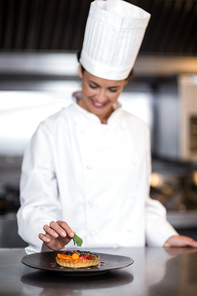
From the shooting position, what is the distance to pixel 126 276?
39.2 inches

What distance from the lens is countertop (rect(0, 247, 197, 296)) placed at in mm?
864

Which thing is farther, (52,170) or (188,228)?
(188,228)

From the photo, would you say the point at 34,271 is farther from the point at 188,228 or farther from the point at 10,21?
the point at 10,21

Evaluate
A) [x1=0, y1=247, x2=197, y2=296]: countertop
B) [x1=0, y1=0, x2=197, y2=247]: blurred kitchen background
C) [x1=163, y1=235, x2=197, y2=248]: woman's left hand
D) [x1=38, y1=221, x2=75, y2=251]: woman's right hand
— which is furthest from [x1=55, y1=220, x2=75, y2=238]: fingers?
[x1=0, y1=0, x2=197, y2=247]: blurred kitchen background

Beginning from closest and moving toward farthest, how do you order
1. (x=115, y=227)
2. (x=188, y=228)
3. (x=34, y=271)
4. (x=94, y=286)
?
1. (x=94, y=286)
2. (x=34, y=271)
3. (x=115, y=227)
4. (x=188, y=228)

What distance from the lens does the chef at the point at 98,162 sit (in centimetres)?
140

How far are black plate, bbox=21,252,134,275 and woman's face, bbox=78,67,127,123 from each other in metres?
0.60

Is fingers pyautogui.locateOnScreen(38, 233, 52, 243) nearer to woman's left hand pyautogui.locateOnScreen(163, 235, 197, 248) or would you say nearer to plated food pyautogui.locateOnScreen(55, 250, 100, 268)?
plated food pyautogui.locateOnScreen(55, 250, 100, 268)

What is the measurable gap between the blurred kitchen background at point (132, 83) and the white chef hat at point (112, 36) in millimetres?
1404

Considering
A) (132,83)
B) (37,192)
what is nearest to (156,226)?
(37,192)

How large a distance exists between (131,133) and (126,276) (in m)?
0.76

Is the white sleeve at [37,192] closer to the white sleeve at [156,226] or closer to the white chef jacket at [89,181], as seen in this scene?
the white chef jacket at [89,181]

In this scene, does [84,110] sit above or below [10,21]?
below

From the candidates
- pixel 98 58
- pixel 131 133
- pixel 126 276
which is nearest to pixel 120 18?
pixel 98 58
